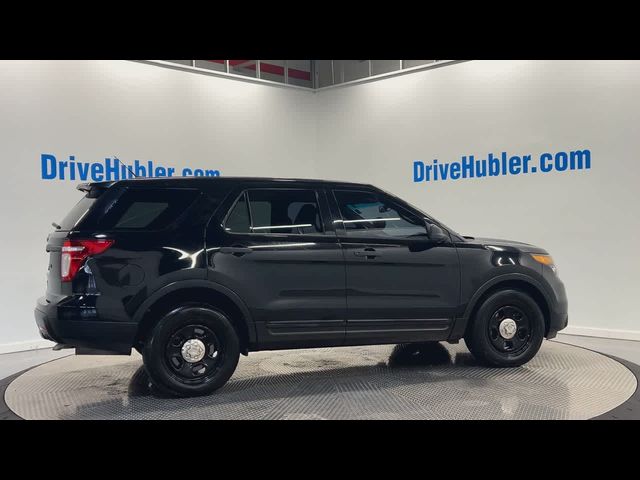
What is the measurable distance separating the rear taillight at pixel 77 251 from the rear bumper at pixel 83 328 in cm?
20

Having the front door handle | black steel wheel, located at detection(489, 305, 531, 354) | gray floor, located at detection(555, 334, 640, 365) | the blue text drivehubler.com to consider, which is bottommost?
gray floor, located at detection(555, 334, 640, 365)

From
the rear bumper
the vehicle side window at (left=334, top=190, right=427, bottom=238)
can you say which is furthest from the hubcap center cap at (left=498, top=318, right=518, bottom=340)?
the rear bumper

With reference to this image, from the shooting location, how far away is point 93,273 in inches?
152

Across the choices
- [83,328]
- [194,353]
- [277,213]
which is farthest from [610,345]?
[83,328]

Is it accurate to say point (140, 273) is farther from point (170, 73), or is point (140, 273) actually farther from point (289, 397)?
point (170, 73)

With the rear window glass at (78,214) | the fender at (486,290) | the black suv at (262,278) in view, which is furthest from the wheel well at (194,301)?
the fender at (486,290)

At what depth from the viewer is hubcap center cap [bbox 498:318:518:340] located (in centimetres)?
488

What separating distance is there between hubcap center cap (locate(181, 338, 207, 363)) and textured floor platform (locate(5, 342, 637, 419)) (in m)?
0.30

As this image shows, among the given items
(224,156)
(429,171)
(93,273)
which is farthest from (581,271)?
(93,273)

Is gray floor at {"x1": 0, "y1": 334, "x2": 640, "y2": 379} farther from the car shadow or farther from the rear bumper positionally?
the rear bumper

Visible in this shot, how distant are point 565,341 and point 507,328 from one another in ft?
6.66

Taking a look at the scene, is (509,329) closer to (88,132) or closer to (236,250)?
(236,250)

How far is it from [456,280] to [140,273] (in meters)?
2.48

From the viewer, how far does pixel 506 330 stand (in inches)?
193
